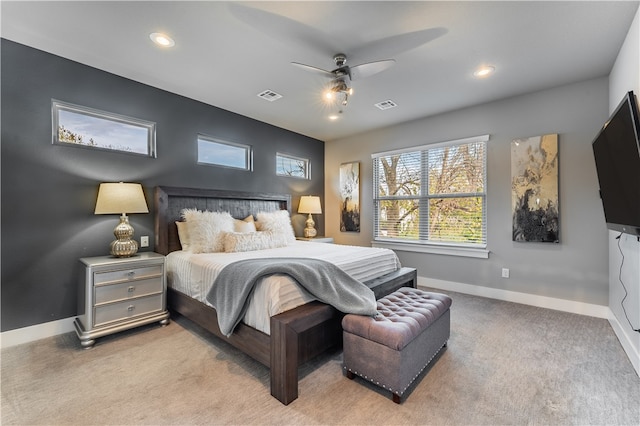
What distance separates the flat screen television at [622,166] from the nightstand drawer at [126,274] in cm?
405

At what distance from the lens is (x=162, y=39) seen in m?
2.47

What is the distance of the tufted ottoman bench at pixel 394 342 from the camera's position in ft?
5.70

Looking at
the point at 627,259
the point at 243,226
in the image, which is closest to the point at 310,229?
the point at 243,226

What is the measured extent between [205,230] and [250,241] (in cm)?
56

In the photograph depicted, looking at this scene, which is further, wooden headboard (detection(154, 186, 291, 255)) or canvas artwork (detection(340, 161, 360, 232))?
canvas artwork (detection(340, 161, 360, 232))

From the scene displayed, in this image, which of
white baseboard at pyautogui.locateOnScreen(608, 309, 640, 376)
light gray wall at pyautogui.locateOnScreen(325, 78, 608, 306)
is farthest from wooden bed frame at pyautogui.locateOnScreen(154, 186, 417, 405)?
white baseboard at pyautogui.locateOnScreen(608, 309, 640, 376)

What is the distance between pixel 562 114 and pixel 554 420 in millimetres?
3382

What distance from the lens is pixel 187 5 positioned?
81.7 inches

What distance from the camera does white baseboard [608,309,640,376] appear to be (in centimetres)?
209

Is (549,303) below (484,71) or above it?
below

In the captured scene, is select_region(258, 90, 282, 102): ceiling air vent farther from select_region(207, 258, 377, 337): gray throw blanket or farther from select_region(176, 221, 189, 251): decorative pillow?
select_region(207, 258, 377, 337): gray throw blanket

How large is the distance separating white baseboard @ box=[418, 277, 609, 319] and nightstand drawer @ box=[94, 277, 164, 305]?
12.4 ft

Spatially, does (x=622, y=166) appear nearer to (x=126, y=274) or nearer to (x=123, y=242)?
(x=126, y=274)

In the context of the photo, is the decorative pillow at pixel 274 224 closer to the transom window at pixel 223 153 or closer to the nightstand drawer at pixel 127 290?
the transom window at pixel 223 153
